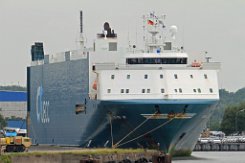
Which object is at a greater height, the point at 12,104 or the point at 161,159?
the point at 12,104

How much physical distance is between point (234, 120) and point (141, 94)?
104493 mm

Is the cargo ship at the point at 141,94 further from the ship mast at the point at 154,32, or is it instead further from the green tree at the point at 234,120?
the green tree at the point at 234,120

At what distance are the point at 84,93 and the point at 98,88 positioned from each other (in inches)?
159

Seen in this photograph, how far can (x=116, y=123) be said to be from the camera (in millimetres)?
76938

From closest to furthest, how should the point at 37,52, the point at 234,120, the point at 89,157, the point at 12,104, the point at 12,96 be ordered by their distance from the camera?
the point at 89,157, the point at 37,52, the point at 12,104, the point at 12,96, the point at 234,120

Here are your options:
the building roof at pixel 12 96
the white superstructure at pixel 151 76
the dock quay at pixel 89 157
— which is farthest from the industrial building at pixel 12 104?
the dock quay at pixel 89 157

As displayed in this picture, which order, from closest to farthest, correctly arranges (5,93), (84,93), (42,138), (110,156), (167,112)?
(110,156), (167,112), (84,93), (42,138), (5,93)

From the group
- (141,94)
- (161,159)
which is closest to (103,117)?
(141,94)

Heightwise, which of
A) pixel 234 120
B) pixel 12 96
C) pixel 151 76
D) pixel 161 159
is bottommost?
pixel 234 120

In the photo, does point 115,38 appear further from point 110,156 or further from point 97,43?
point 110,156

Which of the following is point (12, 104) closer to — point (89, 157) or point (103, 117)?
point (103, 117)

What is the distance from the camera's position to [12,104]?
173500 mm

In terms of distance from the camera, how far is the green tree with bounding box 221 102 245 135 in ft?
577

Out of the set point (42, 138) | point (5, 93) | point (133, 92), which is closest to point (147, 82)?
point (133, 92)
